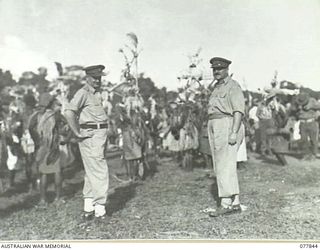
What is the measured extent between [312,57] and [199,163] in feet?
8.38

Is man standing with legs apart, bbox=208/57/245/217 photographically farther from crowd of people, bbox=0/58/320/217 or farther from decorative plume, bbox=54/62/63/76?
decorative plume, bbox=54/62/63/76

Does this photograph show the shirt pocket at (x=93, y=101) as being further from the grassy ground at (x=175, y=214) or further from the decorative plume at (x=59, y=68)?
the grassy ground at (x=175, y=214)

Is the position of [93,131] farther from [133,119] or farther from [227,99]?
[133,119]

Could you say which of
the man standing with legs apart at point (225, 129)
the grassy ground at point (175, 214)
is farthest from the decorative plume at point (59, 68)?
the man standing with legs apart at point (225, 129)

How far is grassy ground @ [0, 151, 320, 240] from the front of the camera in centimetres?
401

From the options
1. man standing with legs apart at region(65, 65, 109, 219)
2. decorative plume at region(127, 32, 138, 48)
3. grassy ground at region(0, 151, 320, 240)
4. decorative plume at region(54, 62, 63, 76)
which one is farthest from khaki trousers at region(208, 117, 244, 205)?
decorative plume at region(54, 62, 63, 76)

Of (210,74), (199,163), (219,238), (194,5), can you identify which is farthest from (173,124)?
(219,238)

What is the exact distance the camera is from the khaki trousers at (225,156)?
13.4 ft

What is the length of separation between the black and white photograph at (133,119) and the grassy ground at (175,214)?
0.03ft

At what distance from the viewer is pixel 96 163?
406cm

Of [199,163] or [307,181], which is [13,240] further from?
[199,163]

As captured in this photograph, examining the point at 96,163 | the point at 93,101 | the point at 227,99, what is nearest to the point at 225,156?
the point at 227,99

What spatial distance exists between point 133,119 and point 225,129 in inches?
76.9

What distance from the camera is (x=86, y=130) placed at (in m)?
4.05
